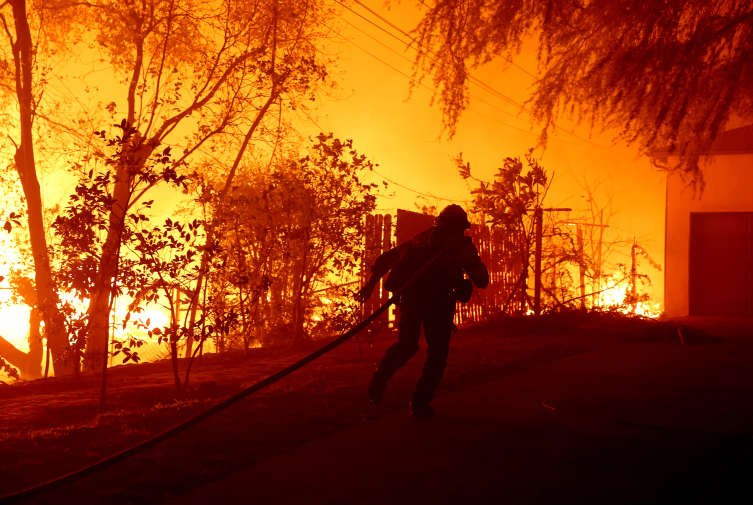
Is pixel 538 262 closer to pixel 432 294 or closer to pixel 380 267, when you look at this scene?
pixel 380 267

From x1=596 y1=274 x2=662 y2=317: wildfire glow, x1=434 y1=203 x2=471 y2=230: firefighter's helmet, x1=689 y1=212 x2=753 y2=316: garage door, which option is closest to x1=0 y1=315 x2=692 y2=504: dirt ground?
x1=434 y1=203 x2=471 y2=230: firefighter's helmet

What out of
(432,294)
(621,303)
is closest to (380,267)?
(432,294)

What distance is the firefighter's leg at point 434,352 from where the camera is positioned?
18.6 ft

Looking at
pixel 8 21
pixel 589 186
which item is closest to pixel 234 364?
pixel 8 21

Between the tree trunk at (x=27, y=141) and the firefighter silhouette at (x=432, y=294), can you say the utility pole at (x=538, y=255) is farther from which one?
the tree trunk at (x=27, y=141)

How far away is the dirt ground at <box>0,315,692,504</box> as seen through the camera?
13.6 ft

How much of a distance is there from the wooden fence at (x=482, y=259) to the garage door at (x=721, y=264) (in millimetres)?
5576

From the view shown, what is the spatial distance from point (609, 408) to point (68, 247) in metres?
A: 5.02

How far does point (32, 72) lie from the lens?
13.1 m

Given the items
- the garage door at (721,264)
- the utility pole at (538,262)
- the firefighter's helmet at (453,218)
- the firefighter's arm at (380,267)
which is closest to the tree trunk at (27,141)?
the utility pole at (538,262)

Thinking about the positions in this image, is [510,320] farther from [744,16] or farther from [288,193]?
[744,16]

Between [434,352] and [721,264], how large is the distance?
14.4 meters

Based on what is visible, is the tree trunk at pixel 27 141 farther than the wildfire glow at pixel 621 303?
No

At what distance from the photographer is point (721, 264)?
17766mm
